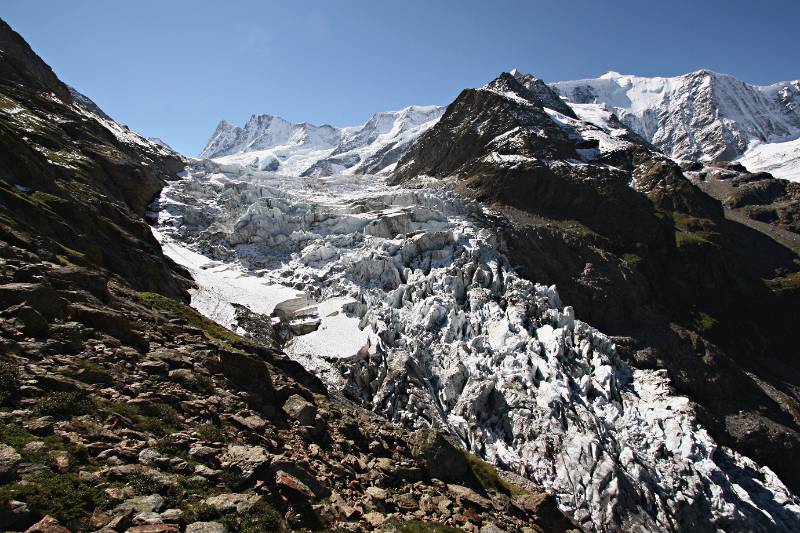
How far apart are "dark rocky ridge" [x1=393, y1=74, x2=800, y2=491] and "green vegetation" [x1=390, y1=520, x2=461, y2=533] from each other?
154ft

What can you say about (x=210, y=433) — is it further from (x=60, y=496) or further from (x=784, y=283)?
(x=784, y=283)

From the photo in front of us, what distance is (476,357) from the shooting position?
45.7m

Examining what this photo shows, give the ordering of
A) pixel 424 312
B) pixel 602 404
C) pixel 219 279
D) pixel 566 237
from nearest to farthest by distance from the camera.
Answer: pixel 602 404, pixel 424 312, pixel 219 279, pixel 566 237

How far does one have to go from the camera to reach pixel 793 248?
119 meters

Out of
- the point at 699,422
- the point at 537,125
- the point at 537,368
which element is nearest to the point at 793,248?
the point at 537,125

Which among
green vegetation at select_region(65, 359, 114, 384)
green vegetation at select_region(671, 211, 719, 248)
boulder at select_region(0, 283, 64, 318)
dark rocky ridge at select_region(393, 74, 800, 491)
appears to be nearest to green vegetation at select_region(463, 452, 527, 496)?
green vegetation at select_region(65, 359, 114, 384)

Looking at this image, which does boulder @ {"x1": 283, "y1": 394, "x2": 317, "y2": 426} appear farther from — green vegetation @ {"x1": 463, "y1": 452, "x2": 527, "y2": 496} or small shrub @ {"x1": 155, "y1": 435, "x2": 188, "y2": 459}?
green vegetation @ {"x1": 463, "y1": 452, "x2": 527, "y2": 496}

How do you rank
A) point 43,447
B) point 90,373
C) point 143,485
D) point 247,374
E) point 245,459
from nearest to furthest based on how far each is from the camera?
1. point 43,447
2. point 143,485
3. point 245,459
4. point 90,373
5. point 247,374

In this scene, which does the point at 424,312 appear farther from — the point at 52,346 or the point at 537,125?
the point at 537,125

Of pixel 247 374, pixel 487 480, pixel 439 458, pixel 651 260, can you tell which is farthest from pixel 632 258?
pixel 247 374

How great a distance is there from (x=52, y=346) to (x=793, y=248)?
15364 cm

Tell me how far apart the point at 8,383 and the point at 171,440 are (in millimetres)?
3641

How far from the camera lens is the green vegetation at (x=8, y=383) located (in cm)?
991

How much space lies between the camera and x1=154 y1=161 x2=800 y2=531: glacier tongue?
117 ft
